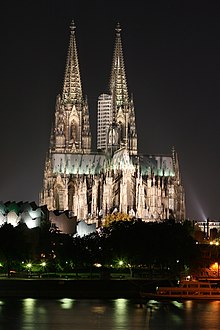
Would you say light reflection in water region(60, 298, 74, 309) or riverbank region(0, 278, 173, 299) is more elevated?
riverbank region(0, 278, 173, 299)

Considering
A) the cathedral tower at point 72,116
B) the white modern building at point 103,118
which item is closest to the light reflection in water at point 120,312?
the cathedral tower at point 72,116

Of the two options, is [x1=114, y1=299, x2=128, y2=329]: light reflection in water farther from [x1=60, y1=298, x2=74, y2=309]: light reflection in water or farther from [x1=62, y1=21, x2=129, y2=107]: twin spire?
[x1=62, y1=21, x2=129, y2=107]: twin spire

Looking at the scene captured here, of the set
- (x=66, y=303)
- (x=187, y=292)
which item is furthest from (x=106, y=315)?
(x=187, y=292)

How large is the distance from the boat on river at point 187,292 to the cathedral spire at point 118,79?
90.7 m

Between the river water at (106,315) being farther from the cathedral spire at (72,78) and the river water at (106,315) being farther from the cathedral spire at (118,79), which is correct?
the cathedral spire at (118,79)

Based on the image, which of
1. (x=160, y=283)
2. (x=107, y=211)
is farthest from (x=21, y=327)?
(x=107, y=211)

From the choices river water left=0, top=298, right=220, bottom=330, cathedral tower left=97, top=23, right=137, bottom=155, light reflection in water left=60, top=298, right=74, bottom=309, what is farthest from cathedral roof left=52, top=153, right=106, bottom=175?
Result: river water left=0, top=298, right=220, bottom=330

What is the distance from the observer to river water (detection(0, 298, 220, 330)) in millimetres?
63750

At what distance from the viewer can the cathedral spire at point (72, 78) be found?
16762cm

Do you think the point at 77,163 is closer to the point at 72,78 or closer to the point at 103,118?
the point at 72,78

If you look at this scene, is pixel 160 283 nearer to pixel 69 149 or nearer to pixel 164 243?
pixel 164 243

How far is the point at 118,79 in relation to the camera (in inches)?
6727

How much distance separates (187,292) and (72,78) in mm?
90683

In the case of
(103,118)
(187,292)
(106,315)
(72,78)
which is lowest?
(106,315)
